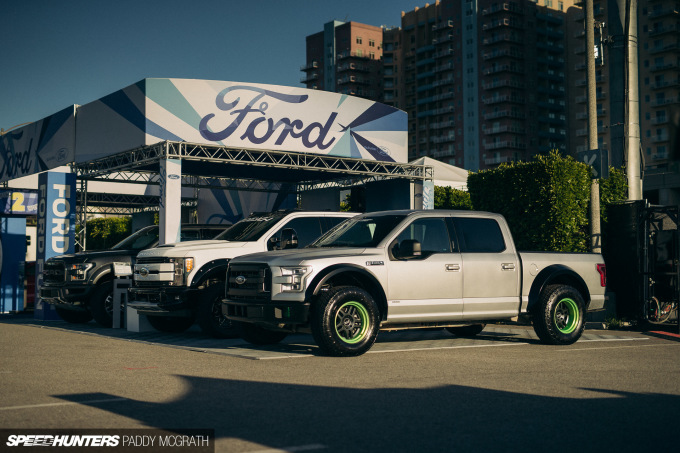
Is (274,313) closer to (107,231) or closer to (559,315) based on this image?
(559,315)

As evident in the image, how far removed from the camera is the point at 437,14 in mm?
125188

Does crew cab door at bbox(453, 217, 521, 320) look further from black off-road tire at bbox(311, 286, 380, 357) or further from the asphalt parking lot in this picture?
black off-road tire at bbox(311, 286, 380, 357)

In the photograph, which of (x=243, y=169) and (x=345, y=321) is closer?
(x=345, y=321)

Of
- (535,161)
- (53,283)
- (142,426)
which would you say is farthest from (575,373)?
(53,283)

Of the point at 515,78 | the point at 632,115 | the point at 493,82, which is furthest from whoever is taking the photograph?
the point at 515,78

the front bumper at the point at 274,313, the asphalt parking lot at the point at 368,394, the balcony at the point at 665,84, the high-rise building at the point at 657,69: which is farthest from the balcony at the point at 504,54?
the front bumper at the point at 274,313

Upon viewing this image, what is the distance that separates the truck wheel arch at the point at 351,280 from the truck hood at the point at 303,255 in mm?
208

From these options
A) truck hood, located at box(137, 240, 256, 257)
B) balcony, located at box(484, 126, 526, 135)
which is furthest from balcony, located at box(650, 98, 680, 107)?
truck hood, located at box(137, 240, 256, 257)

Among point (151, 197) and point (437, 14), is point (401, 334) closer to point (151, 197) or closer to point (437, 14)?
point (151, 197)

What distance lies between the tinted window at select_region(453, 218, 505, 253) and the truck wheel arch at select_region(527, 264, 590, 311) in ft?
2.62

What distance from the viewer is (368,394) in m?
6.80

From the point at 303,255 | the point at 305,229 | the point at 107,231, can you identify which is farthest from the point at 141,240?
the point at 107,231

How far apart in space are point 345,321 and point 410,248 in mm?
1316

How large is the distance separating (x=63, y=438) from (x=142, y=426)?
559mm
